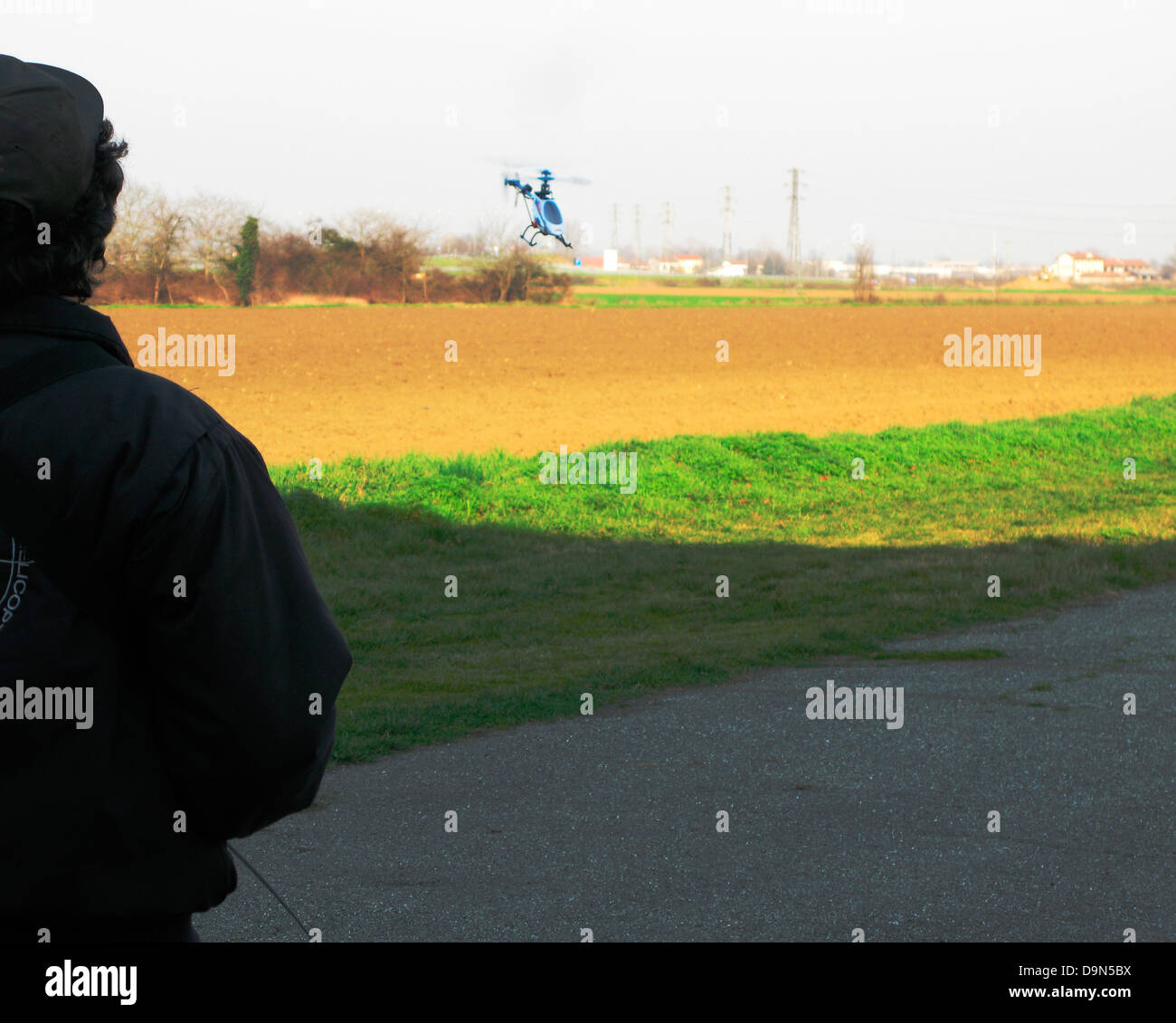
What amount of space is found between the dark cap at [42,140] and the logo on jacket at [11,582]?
1.51ft

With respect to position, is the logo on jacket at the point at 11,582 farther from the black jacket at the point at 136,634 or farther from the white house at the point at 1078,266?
the white house at the point at 1078,266

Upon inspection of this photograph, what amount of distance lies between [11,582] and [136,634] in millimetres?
169

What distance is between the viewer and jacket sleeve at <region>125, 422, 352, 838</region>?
1613 millimetres

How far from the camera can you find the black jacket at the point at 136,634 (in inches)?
62.8

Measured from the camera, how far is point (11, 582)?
1.60 m

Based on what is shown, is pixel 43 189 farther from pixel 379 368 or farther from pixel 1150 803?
pixel 379 368

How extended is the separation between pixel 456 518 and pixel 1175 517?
8.41 m

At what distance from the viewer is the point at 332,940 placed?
429 cm

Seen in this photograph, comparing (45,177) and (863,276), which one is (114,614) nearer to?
(45,177)

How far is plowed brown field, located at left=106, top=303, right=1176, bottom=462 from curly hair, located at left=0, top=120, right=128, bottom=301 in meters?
19.2

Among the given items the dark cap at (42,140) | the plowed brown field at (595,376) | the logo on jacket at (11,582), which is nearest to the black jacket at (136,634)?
the logo on jacket at (11,582)

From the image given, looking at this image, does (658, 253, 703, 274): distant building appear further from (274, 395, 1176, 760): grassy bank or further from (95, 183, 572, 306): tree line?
(274, 395, 1176, 760): grassy bank

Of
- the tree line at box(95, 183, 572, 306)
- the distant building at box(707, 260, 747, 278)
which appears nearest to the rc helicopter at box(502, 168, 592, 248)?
the tree line at box(95, 183, 572, 306)
